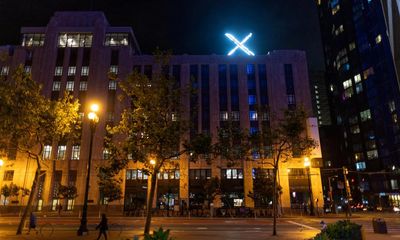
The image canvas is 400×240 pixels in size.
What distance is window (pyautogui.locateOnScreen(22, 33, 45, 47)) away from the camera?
70.5 meters

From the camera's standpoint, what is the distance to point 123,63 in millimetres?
67562

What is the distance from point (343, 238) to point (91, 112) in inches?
627

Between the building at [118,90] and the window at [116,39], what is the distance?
228 millimetres

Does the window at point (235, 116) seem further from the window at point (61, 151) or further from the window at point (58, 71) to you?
the window at point (58, 71)

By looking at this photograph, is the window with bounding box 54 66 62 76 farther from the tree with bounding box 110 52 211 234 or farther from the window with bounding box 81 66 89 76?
the tree with bounding box 110 52 211 234

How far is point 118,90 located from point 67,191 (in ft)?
75.7

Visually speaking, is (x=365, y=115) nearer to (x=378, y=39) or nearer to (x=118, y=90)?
(x=378, y=39)

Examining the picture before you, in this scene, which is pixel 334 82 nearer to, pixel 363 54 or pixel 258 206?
pixel 363 54

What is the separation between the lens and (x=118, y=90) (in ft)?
216

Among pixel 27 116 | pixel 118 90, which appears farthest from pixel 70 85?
pixel 27 116

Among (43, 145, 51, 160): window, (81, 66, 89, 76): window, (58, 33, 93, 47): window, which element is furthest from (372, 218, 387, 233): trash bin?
(58, 33, 93, 47): window

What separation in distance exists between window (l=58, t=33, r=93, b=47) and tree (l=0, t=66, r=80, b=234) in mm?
50386

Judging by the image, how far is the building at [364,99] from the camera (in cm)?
8150

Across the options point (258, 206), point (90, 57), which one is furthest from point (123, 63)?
point (258, 206)
